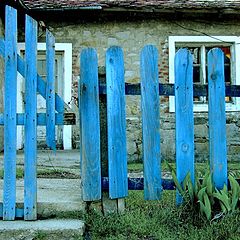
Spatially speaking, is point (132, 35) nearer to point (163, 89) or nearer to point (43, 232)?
point (163, 89)

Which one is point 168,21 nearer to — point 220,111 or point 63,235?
point 220,111

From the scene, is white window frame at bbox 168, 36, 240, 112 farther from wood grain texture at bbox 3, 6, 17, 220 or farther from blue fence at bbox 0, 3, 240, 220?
wood grain texture at bbox 3, 6, 17, 220

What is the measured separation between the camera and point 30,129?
2.96 meters

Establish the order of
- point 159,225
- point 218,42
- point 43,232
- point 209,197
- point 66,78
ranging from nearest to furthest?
point 43,232, point 159,225, point 209,197, point 66,78, point 218,42

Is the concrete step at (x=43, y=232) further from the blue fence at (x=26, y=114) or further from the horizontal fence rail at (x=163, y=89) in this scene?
the horizontal fence rail at (x=163, y=89)

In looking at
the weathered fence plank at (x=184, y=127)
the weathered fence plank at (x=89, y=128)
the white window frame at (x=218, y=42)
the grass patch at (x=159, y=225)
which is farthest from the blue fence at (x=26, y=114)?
the white window frame at (x=218, y=42)

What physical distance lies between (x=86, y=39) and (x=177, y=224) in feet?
21.7

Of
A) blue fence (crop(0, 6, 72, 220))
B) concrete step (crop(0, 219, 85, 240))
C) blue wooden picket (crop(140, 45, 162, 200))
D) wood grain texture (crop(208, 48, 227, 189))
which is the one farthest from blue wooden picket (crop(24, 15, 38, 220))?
wood grain texture (crop(208, 48, 227, 189))

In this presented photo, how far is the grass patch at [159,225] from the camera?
269 centimetres

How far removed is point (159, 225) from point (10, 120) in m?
1.31

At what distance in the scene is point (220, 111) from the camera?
3104mm

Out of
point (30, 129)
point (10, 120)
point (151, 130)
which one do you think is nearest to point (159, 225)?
point (151, 130)

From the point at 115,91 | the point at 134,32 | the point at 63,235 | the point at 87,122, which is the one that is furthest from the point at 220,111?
the point at 134,32

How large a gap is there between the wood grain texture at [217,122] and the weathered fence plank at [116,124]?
2.21 ft
